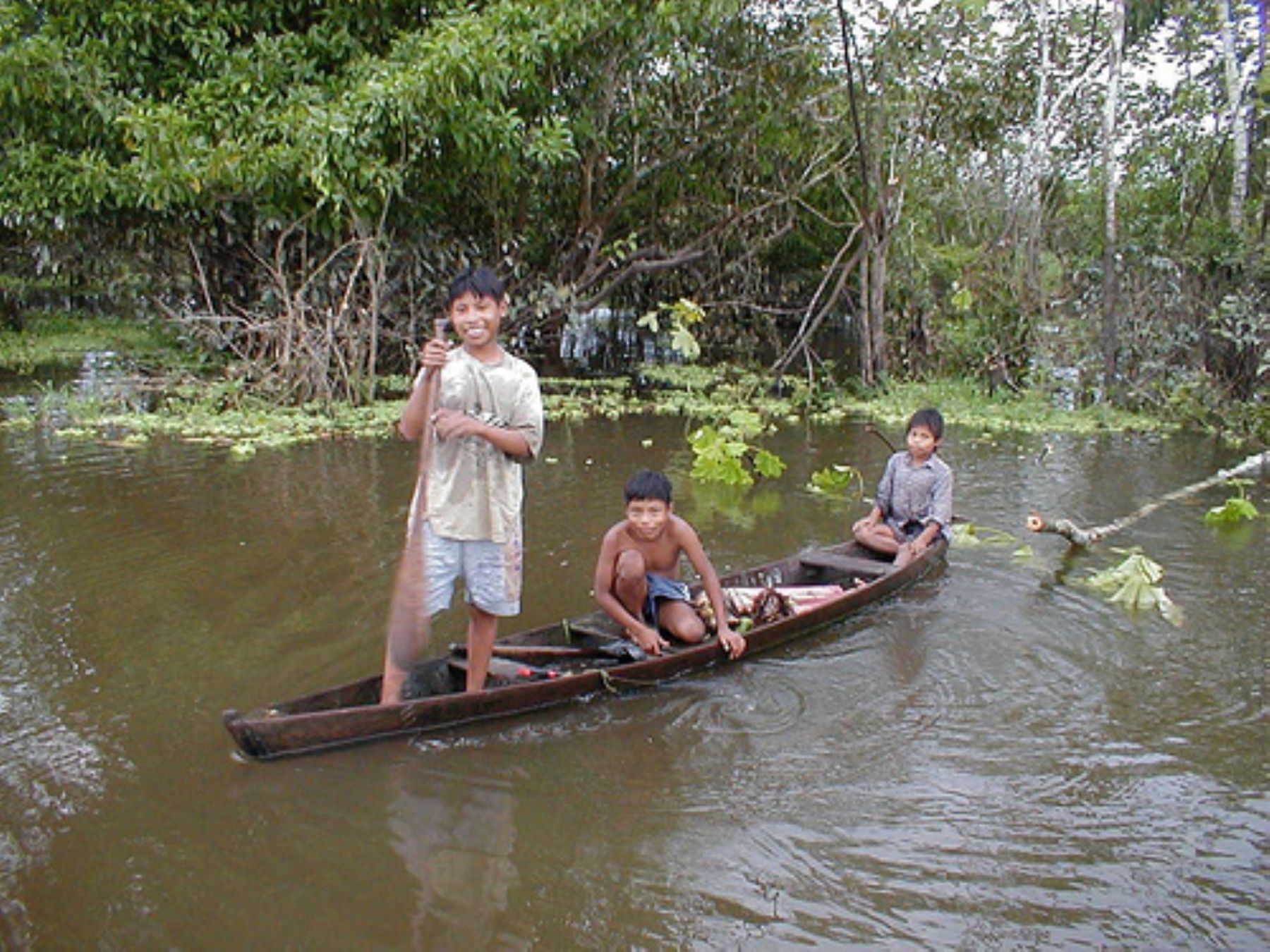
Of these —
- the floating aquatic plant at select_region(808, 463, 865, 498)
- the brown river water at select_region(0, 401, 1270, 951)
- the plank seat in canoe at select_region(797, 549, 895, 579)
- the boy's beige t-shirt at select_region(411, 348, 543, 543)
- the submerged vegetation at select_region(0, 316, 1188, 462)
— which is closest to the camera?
the brown river water at select_region(0, 401, 1270, 951)

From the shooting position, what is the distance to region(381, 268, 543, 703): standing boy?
3852 mm

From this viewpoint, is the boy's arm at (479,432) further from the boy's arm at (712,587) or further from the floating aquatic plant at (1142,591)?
the floating aquatic plant at (1142,591)

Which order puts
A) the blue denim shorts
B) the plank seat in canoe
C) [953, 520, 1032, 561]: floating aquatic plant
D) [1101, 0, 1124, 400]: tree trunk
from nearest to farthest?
the blue denim shorts < the plank seat in canoe < [953, 520, 1032, 561]: floating aquatic plant < [1101, 0, 1124, 400]: tree trunk

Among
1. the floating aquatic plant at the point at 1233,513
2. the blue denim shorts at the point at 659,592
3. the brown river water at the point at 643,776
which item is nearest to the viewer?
the brown river water at the point at 643,776

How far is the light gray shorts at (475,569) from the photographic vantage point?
4.09 metres

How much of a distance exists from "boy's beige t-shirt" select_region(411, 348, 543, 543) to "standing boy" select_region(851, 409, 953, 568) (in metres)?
2.96

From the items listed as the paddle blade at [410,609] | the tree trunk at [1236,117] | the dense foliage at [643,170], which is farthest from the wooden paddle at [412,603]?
the tree trunk at [1236,117]

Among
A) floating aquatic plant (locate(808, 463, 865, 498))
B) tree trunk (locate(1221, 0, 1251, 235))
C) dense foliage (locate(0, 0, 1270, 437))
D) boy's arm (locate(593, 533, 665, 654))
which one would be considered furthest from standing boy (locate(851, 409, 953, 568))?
tree trunk (locate(1221, 0, 1251, 235))

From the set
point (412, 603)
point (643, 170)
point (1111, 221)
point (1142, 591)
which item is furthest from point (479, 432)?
point (643, 170)

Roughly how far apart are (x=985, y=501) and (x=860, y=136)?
218 inches

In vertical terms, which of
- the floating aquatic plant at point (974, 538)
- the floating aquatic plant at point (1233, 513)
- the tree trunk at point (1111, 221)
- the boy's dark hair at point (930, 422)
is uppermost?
the tree trunk at point (1111, 221)

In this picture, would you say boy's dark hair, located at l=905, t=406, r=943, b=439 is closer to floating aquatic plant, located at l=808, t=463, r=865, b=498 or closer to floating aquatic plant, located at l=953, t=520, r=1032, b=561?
floating aquatic plant, located at l=953, t=520, r=1032, b=561

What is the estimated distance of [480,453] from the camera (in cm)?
399

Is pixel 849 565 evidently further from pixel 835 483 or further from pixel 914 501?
pixel 835 483
